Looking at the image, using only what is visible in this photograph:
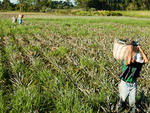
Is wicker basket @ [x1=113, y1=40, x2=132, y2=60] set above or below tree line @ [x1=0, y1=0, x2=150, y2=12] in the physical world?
below

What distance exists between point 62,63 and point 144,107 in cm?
289

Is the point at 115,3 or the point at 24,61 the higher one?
the point at 115,3

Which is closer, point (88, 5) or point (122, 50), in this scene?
point (122, 50)

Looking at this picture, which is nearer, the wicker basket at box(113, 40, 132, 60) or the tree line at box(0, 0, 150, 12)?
the wicker basket at box(113, 40, 132, 60)

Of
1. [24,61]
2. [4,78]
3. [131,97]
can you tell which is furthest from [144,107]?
[24,61]

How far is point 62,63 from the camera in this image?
5684mm

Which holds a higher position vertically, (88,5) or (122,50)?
(88,5)

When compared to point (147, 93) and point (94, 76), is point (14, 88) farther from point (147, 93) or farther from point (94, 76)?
point (147, 93)

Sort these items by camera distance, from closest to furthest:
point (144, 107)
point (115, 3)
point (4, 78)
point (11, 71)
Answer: point (144, 107) → point (4, 78) → point (11, 71) → point (115, 3)

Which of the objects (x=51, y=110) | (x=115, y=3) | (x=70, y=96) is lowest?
(x=51, y=110)

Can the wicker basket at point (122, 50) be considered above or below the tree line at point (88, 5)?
below

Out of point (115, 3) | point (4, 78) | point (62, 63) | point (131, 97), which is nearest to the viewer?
point (131, 97)

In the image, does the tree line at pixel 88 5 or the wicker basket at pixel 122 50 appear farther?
the tree line at pixel 88 5

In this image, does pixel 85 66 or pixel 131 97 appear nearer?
pixel 131 97
